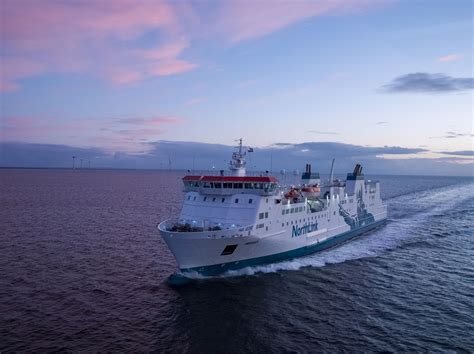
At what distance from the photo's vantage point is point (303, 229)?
38.0 meters

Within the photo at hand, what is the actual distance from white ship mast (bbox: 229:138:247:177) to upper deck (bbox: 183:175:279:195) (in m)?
2.34

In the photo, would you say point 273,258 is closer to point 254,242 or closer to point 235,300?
point 254,242

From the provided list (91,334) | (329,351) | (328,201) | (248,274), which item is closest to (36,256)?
(91,334)

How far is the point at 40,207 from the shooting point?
238 feet

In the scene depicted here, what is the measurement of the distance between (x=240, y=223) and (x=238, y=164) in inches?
275

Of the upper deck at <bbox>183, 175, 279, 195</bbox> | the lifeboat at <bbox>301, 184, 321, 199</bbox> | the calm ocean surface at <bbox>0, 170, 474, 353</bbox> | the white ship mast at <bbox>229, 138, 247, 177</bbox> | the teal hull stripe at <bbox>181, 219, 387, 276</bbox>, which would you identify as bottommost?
the calm ocean surface at <bbox>0, 170, 474, 353</bbox>

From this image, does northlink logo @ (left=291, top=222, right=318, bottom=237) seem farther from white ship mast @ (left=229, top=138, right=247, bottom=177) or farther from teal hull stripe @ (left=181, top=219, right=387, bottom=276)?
white ship mast @ (left=229, top=138, right=247, bottom=177)

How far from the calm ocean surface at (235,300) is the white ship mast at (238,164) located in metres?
9.70

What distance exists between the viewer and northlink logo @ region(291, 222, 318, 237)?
120ft

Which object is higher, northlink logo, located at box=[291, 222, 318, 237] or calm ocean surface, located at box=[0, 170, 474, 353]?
northlink logo, located at box=[291, 222, 318, 237]

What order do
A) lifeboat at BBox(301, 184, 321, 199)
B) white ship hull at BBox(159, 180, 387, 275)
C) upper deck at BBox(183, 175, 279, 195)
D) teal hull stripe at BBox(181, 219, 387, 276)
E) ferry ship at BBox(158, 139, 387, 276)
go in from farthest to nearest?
lifeboat at BBox(301, 184, 321, 199) < upper deck at BBox(183, 175, 279, 195) < teal hull stripe at BBox(181, 219, 387, 276) < ferry ship at BBox(158, 139, 387, 276) < white ship hull at BBox(159, 180, 387, 275)

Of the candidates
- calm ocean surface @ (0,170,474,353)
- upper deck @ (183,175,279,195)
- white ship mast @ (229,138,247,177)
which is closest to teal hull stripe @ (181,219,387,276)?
calm ocean surface @ (0,170,474,353)

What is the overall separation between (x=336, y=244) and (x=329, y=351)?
27.0m

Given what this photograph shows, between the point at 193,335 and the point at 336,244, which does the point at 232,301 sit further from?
the point at 336,244
